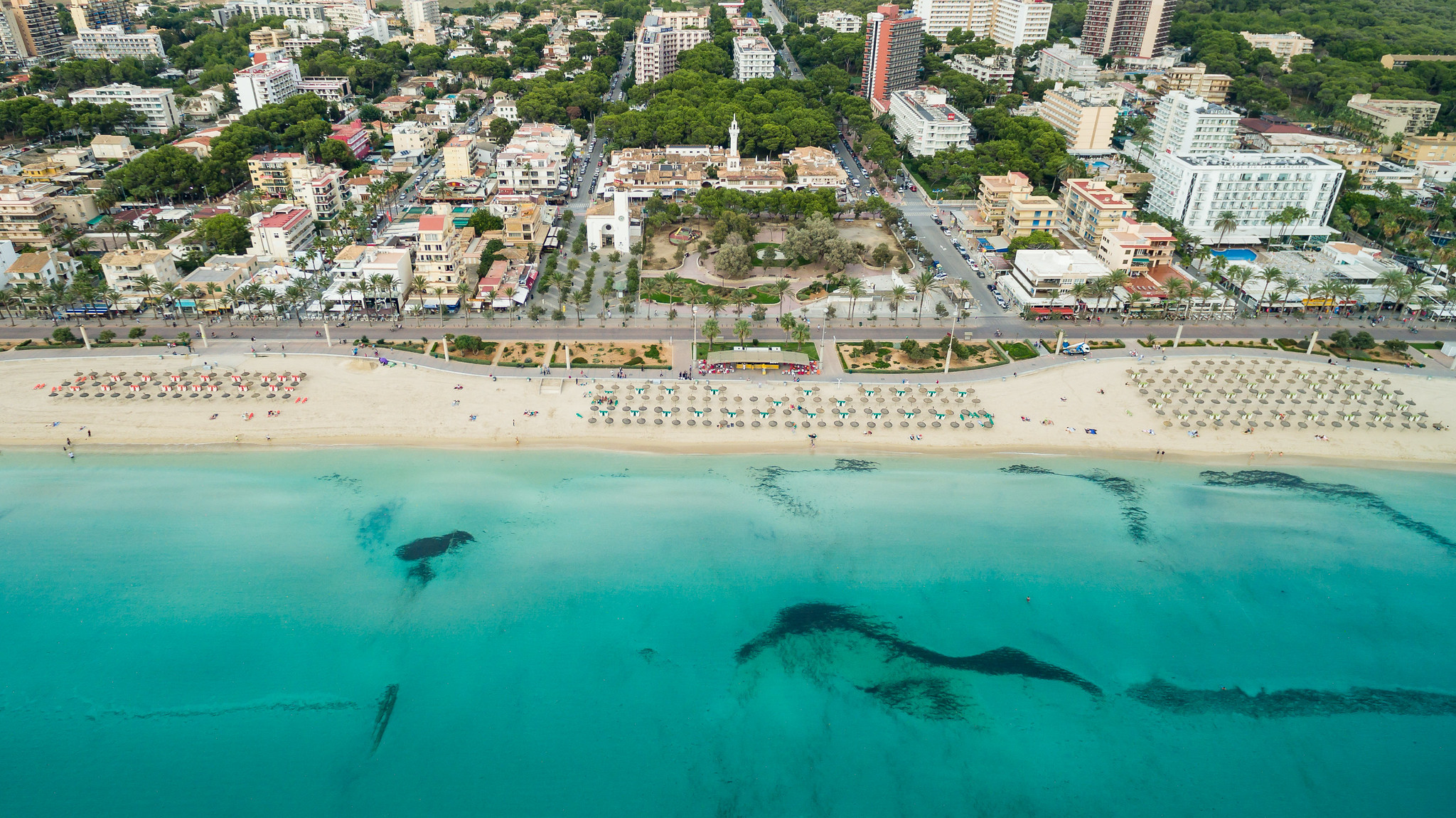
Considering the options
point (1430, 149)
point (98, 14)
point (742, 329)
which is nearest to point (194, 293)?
point (742, 329)

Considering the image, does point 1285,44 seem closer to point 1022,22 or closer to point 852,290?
point 1022,22

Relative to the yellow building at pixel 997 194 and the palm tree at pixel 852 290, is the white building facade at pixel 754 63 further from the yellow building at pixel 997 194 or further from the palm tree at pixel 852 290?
the palm tree at pixel 852 290

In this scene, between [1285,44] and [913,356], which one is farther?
[1285,44]

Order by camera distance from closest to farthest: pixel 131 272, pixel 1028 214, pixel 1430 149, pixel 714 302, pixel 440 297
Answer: pixel 714 302 < pixel 440 297 < pixel 131 272 < pixel 1028 214 < pixel 1430 149

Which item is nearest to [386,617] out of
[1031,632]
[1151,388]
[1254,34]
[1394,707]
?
[1031,632]

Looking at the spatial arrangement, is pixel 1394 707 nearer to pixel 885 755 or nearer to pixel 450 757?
pixel 885 755

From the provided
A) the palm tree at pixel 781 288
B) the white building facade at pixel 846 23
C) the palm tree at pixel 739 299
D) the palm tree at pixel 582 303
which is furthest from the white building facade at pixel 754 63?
the palm tree at pixel 582 303
